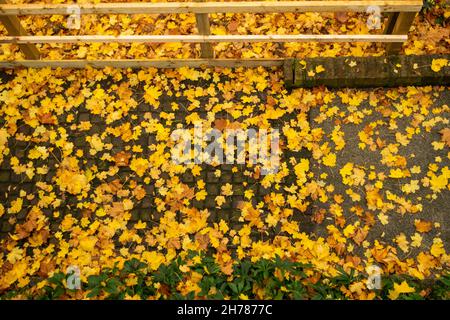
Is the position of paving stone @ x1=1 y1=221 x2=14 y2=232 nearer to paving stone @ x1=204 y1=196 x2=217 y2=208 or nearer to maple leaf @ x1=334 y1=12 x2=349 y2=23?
paving stone @ x1=204 y1=196 x2=217 y2=208

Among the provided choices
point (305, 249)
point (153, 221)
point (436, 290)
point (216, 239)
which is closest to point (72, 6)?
point (153, 221)

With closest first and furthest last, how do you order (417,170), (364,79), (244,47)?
1. (417,170)
2. (364,79)
3. (244,47)

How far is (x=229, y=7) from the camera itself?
4.27 meters

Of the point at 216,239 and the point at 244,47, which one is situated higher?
the point at 244,47

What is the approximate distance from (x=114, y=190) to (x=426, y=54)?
14.2 feet

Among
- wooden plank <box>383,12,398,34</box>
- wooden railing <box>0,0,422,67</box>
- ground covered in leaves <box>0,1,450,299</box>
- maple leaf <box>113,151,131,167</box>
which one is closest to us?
ground covered in leaves <box>0,1,450,299</box>

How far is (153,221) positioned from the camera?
14.8 feet

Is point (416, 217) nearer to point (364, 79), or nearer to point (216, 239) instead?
point (364, 79)

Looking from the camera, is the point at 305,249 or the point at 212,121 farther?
the point at 212,121

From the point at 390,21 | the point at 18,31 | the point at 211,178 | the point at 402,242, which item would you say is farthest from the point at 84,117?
the point at 402,242

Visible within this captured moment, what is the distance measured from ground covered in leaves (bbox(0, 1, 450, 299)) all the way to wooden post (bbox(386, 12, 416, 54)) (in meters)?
0.25

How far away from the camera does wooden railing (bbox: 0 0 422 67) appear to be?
4223mm

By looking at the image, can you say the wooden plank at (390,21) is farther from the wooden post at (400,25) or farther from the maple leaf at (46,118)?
the maple leaf at (46,118)

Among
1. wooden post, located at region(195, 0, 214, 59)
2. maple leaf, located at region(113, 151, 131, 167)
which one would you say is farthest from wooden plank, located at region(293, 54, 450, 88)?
maple leaf, located at region(113, 151, 131, 167)
